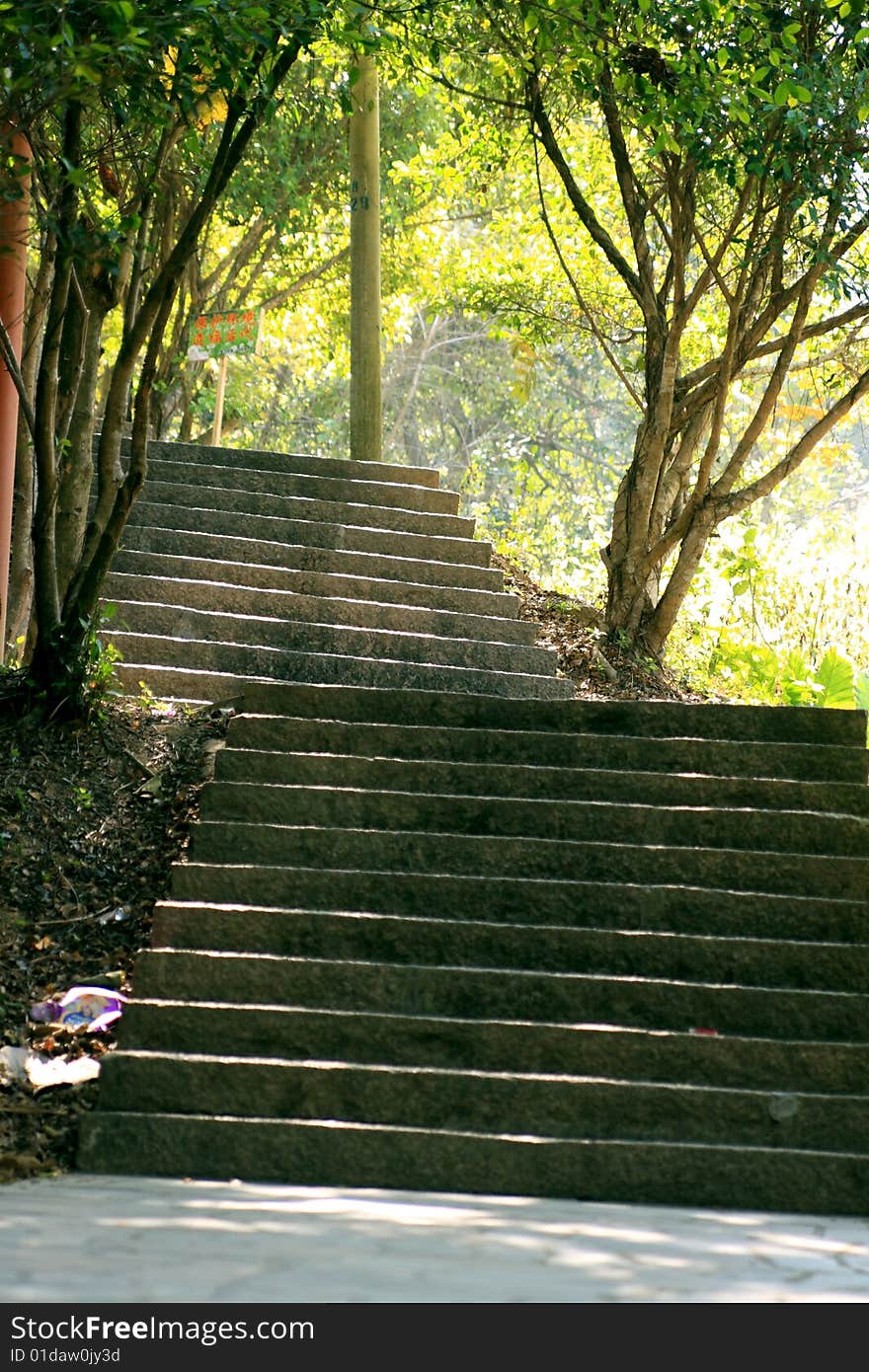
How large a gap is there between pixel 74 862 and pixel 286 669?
2.47 metres

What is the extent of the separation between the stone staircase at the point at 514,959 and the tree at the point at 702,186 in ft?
10.6

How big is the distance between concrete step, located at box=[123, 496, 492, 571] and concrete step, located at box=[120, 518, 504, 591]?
6cm

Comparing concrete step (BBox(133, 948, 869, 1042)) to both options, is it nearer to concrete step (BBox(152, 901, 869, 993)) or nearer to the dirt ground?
concrete step (BBox(152, 901, 869, 993))

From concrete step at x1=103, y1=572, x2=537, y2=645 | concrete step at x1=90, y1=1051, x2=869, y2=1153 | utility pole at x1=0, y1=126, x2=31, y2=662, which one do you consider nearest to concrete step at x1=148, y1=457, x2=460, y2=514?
concrete step at x1=103, y1=572, x2=537, y2=645

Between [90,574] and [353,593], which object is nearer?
[90,574]

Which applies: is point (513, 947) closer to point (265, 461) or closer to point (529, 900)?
point (529, 900)

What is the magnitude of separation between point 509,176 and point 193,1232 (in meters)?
17.1

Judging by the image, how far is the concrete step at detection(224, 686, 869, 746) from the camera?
6031 mm

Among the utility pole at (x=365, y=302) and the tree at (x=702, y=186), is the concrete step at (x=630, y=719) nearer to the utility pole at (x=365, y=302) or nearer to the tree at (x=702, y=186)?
the tree at (x=702, y=186)

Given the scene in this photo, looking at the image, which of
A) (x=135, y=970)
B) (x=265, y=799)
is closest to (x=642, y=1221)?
(x=135, y=970)

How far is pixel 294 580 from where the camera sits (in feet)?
27.8

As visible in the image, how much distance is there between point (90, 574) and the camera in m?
6.02

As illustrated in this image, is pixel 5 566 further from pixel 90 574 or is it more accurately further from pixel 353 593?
pixel 353 593

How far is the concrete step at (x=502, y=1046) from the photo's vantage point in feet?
14.3
